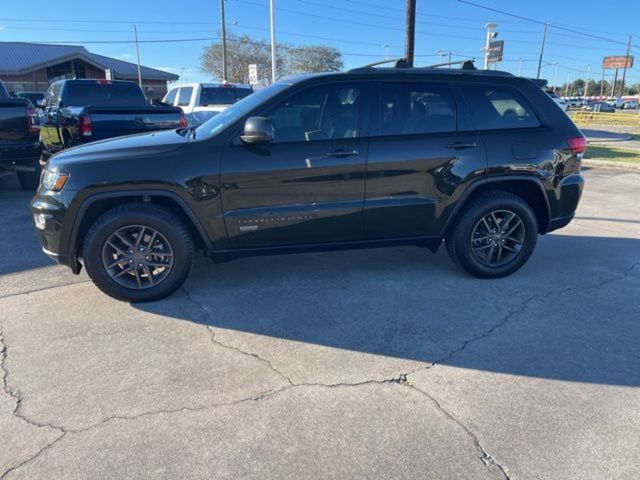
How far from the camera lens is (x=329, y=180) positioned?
13.3 ft

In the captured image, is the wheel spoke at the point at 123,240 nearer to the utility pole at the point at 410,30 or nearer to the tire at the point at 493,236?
the tire at the point at 493,236

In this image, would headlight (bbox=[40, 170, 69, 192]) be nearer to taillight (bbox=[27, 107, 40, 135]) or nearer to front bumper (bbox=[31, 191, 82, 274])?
front bumper (bbox=[31, 191, 82, 274])

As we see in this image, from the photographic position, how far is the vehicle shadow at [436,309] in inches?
130

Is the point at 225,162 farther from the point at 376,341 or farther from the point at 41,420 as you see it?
the point at 41,420

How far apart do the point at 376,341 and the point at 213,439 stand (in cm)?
137

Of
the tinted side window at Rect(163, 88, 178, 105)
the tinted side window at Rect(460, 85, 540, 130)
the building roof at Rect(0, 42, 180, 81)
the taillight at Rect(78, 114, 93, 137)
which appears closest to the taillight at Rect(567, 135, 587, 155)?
the tinted side window at Rect(460, 85, 540, 130)

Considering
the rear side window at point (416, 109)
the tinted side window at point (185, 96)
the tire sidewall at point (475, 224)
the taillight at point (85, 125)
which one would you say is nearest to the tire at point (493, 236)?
the tire sidewall at point (475, 224)

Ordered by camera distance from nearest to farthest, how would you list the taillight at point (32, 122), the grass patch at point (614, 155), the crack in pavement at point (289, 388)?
the crack in pavement at point (289, 388) < the taillight at point (32, 122) < the grass patch at point (614, 155)

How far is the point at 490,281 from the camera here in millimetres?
4582

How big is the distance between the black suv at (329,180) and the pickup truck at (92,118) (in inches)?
160

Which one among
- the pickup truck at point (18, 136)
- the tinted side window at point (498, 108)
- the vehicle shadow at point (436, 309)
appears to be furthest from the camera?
the pickup truck at point (18, 136)

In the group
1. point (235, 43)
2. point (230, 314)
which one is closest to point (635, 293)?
point (230, 314)

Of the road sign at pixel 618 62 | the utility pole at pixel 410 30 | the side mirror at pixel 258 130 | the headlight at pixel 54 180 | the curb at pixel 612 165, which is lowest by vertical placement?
the curb at pixel 612 165

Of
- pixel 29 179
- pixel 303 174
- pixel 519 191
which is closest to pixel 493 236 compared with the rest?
pixel 519 191
